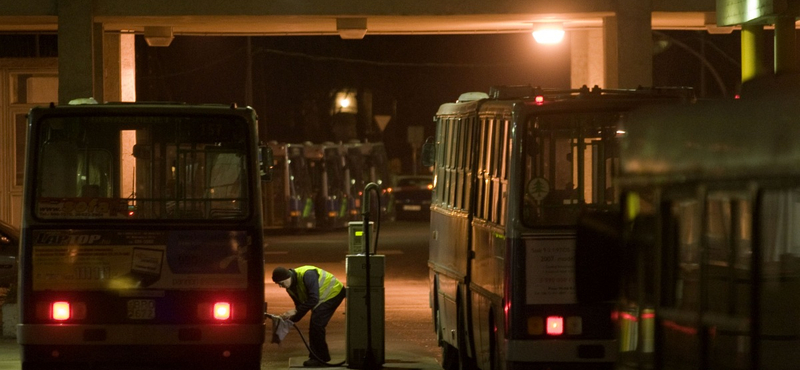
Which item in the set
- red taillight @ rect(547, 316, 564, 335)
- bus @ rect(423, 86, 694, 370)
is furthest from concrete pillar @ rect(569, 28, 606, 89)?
red taillight @ rect(547, 316, 564, 335)

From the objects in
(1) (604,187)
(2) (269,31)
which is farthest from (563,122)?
(2) (269,31)

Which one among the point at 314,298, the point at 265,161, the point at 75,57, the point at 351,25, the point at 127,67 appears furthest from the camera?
the point at 127,67

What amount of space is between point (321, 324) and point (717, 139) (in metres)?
9.21

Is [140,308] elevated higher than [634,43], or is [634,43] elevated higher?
[634,43]

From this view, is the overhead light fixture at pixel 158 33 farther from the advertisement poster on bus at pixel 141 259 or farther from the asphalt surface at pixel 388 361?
the advertisement poster on bus at pixel 141 259

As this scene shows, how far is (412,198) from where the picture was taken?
145 feet

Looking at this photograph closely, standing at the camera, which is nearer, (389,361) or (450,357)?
(450,357)

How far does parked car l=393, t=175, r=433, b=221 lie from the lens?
43906mm

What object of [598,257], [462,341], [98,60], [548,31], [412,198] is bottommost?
[462,341]

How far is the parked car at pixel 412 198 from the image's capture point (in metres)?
43.9

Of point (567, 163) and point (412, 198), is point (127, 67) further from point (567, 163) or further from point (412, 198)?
point (412, 198)

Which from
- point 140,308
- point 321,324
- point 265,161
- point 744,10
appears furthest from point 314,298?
point 744,10

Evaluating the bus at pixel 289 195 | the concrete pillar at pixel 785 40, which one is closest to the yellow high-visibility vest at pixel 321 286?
the concrete pillar at pixel 785 40

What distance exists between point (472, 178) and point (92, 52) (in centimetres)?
810
